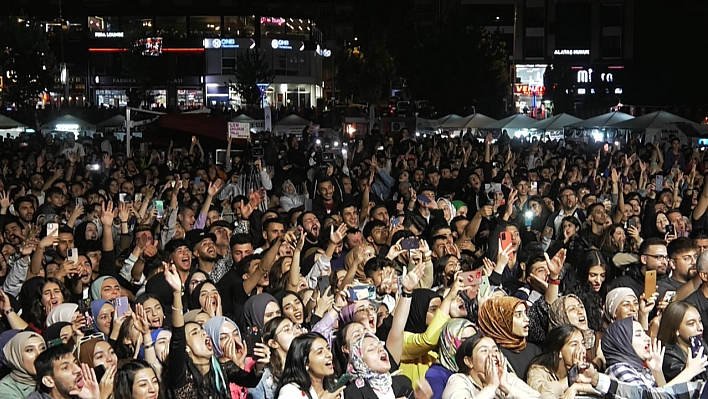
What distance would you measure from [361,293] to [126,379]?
1731 mm

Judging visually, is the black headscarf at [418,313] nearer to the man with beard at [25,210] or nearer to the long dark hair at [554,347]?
the long dark hair at [554,347]

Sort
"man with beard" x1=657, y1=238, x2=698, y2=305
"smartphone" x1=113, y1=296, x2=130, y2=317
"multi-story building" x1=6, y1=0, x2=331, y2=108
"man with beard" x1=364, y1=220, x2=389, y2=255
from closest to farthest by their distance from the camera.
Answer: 1. "smartphone" x1=113, y1=296, x2=130, y2=317
2. "man with beard" x1=657, y1=238, x2=698, y2=305
3. "man with beard" x1=364, y1=220, x2=389, y2=255
4. "multi-story building" x1=6, y1=0, x2=331, y2=108

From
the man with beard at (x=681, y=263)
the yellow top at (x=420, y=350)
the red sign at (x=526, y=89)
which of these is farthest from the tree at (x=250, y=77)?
the yellow top at (x=420, y=350)

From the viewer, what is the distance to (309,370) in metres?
4.89

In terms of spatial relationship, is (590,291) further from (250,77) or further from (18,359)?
(250,77)

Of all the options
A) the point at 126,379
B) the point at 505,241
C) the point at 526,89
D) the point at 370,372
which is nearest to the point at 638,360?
the point at 370,372

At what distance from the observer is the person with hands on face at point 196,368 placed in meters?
5.26

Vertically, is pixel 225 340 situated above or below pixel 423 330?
above

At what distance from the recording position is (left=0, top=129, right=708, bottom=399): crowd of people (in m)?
5.12

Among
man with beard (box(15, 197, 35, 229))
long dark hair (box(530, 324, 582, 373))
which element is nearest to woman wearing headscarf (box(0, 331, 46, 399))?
long dark hair (box(530, 324, 582, 373))

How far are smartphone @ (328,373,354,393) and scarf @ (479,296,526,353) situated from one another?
1054mm

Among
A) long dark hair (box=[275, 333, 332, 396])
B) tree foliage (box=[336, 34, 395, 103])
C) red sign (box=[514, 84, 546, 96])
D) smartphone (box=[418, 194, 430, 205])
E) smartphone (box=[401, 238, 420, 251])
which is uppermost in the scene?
tree foliage (box=[336, 34, 395, 103])

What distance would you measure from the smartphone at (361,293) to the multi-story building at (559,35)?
67.5 metres

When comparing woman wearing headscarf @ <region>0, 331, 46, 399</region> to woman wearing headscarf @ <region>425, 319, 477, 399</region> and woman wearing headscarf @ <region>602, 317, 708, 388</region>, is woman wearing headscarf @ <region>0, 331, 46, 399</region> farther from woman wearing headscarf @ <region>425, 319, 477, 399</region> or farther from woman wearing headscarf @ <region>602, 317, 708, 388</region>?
woman wearing headscarf @ <region>602, 317, 708, 388</region>
